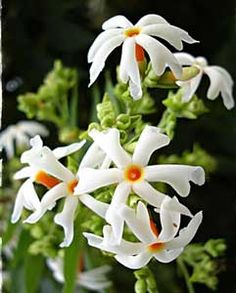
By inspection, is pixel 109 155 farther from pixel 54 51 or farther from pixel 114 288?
pixel 54 51

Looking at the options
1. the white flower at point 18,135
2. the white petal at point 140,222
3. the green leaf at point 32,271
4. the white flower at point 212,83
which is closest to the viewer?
the white petal at point 140,222

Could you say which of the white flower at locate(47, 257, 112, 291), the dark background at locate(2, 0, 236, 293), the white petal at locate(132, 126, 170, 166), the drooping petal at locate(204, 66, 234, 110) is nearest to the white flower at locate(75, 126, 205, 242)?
the white petal at locate(132, 126, 170, 166)

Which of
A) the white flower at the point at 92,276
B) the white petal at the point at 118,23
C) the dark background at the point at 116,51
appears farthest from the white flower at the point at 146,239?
the dark background at the point at 116,51

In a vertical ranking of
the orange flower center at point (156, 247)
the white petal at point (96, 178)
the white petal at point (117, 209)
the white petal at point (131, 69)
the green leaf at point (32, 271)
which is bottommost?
the green leaf at point (32, 271)

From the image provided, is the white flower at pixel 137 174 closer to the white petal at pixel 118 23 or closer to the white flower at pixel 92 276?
the white petal at pixel 118 23

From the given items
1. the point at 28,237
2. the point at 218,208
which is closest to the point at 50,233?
the point at 28,237

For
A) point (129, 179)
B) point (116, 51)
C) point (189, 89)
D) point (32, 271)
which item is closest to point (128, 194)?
point (129, 179)

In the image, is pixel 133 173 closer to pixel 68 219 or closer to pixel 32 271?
pixel 68 219
